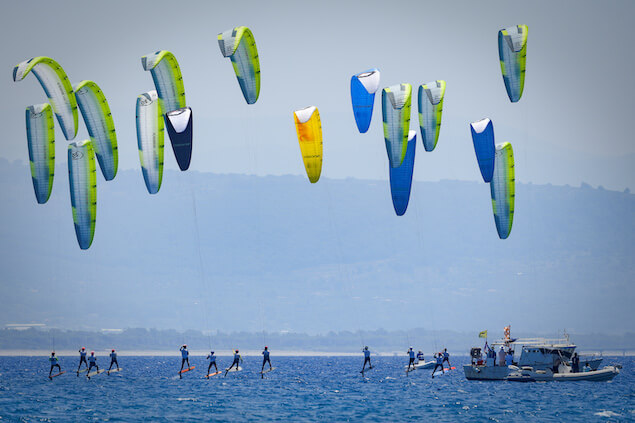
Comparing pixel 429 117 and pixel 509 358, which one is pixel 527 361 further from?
pixel 429 117

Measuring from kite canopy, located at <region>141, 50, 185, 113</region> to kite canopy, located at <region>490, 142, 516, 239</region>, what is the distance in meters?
25.1

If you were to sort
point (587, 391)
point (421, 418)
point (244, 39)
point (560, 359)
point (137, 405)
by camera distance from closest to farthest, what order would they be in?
point (421, 418) < point (137, 405) < point (244, 39) < point (587, 391) < point (560, 359)

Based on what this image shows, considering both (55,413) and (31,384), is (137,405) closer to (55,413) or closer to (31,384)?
(55,413)

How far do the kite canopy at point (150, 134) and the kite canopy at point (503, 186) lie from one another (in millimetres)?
26156

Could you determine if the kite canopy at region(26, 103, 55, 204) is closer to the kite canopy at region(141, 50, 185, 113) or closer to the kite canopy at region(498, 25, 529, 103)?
the kite canopy at region(141, 50, 185, 113)

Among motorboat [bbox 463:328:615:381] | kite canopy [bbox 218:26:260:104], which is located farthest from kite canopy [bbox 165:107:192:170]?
motorboat [bbox 463:328:615:381]

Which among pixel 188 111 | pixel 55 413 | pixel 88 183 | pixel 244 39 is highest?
pixel 244 39

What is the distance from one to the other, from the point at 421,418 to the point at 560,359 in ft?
94.8

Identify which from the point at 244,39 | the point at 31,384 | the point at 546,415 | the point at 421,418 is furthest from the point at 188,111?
the point at 31,384

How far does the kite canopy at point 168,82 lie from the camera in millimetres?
57094

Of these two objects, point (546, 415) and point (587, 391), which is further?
point (587, 391)

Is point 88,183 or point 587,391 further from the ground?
point 88,183

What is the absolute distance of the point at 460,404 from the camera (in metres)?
58.0

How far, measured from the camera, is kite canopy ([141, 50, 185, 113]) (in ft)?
187
